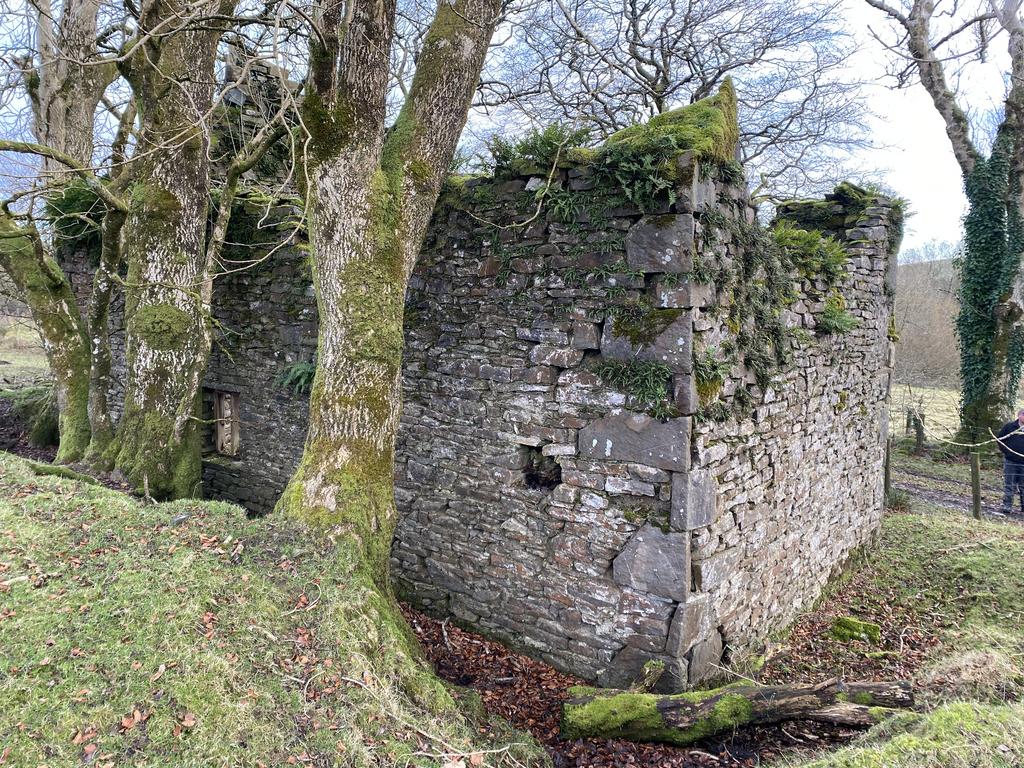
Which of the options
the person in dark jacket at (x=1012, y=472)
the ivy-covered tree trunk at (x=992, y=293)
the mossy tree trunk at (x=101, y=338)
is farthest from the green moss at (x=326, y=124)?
the ivy-covered tree trunk at (x=992, y=293)

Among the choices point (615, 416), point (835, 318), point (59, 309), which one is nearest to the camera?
point (615, 416)

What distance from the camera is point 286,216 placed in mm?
6668

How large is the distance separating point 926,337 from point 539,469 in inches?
898

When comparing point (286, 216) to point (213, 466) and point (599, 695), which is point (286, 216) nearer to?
point (213, 466)

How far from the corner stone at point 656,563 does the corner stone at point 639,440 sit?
0.50 metres

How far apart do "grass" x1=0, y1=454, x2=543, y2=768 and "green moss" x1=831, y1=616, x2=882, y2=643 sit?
383 centimetres

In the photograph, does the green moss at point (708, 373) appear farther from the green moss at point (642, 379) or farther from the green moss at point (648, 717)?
the green moss at point (648, 717)

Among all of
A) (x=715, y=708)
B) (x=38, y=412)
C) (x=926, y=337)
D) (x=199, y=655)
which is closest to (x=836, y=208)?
(x=715, y=708)

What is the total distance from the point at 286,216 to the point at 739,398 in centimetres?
497

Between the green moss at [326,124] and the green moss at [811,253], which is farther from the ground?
the green moss at [326,124]

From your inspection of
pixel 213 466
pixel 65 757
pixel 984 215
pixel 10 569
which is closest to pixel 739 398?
pixel 65 757

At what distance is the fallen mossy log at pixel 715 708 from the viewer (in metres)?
3.77

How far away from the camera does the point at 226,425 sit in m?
7.94

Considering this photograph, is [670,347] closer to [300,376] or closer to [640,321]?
[640,321]
